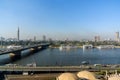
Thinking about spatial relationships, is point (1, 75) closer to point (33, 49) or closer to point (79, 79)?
point (79, 79)

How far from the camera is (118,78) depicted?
17.8 metres

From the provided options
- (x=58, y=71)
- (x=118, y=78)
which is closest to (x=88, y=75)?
(x=118, y=78)

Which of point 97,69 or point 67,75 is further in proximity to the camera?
point 97,69

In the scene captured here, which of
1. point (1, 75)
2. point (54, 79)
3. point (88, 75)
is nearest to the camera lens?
point (88, 75)

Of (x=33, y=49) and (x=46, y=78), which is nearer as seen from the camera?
(x=46, y=78)

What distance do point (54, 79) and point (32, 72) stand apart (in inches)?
252

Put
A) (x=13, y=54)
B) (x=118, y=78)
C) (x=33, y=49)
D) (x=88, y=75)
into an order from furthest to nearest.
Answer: (x=33, y=49)
(x=13, y=54)
(x=88, y=75)
(x=118, y=78)

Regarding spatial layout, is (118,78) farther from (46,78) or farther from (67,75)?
(46,78)

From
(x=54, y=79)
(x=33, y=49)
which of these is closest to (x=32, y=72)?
(x=54, y=79)

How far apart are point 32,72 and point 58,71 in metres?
2.68

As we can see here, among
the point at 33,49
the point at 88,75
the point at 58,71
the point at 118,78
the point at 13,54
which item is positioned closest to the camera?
the point at 118,78

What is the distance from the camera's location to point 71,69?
91.1ft

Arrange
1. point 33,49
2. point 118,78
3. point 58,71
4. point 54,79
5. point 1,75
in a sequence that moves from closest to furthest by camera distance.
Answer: point 118,78, point 54,79, point 1,75, point 58,71, point 33,49

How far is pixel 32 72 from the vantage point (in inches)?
1050
